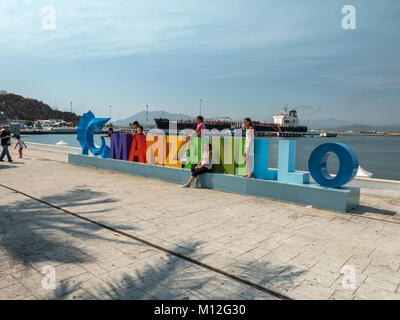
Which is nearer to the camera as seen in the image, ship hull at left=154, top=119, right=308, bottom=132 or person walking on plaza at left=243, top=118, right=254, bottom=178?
person walking on plaza at left=243, top=118, right=254, bottom=178

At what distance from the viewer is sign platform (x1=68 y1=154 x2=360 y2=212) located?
7.01 m

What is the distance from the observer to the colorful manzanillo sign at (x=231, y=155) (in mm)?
7254

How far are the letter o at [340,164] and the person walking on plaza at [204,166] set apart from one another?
318 cm

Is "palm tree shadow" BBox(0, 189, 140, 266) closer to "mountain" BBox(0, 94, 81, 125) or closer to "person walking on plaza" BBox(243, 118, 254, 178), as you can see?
"person walking on plaza" BBox(243, 118, 254, 178)

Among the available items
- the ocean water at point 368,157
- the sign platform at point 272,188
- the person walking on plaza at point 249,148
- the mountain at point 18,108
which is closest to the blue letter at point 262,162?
the person walking on plaza at point 249,148

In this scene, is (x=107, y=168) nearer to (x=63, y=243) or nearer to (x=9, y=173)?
(x=9, y=173)

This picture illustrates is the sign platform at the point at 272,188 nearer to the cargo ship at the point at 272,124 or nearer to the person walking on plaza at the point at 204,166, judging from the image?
the person walking on plaza at the point at 204,166

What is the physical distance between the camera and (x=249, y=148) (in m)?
8.64

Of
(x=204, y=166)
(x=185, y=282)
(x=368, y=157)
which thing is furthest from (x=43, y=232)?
(x=368, y=157)

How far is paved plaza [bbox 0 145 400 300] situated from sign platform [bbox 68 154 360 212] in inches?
12.3

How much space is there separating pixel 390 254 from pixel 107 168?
37.9 ft

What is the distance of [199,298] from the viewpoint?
3.25 m

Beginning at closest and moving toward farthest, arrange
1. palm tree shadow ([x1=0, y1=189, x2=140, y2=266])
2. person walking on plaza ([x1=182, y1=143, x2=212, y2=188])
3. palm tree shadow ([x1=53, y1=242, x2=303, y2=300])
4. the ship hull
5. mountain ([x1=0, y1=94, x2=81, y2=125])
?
palm tree shadow ([x1=53, y1=242, x2=303, y2=300]) < palm tree shadow ([x1=0, y1=189, x2=140, y2=266]) < person walking on plaza ([x1=182, y1=143, x2=212, y2=188]) < the ship hull < mountain ([x1=0, y1=94, x2=81, y2=125])

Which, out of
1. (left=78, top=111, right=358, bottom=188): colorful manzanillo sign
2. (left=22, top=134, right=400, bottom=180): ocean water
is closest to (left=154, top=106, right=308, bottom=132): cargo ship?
(left=22, top=134, right=400, bottom=180): ocean water
